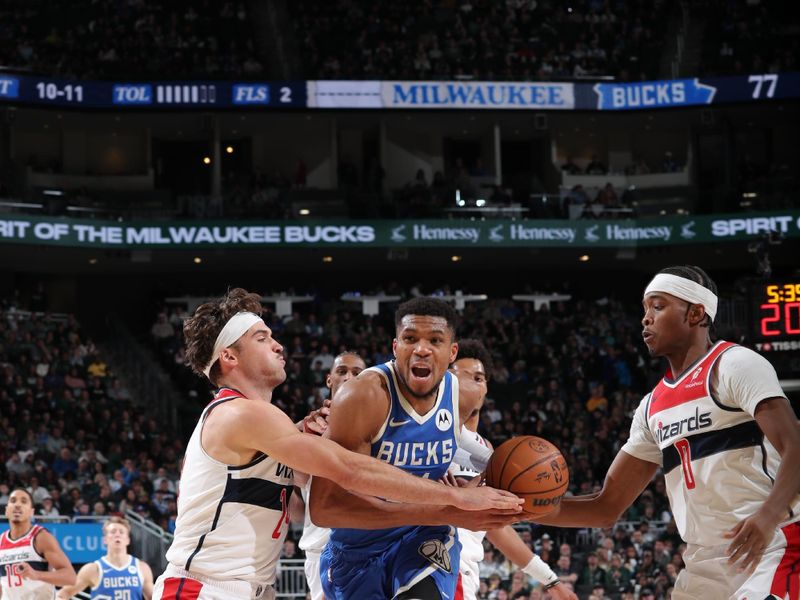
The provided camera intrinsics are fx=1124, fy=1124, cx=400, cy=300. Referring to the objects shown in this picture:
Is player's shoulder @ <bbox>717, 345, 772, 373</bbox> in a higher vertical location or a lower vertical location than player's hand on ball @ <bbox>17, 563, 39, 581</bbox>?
higher

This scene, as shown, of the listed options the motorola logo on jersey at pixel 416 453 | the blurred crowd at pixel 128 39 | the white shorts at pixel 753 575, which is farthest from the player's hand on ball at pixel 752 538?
the blurred crowd at pixel 128 39

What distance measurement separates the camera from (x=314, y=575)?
7039mm

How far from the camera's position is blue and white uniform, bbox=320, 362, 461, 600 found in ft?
18.6

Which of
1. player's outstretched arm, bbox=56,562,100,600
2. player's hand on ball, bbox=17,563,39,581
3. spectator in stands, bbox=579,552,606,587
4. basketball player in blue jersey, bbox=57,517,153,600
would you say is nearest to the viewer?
player's hand on ball, bbox=17,563,39,581

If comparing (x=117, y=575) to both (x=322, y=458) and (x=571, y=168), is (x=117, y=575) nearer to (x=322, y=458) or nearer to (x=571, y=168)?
(x=322, y=458)

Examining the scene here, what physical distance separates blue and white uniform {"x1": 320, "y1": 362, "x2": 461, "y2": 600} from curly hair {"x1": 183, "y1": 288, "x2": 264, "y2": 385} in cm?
79

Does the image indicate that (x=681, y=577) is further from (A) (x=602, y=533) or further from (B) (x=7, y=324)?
(B) (x=7, y=324)

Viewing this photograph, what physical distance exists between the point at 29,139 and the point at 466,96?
41.0 ft

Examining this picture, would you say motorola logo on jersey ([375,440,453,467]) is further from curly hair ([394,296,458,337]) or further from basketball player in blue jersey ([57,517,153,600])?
basketball player in blue jersey ([57,517,153,600])

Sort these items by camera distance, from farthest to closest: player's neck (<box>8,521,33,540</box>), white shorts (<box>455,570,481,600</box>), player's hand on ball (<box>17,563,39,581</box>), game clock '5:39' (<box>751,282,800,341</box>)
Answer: game clock '5:39' (<box>751,282,800,341</box>) → player's neck (<box>8,521,33,540</box>) → player's hand on ball (<box>17,563,39,581</box>) → white shorts (<box>455,570,481,600</box>)

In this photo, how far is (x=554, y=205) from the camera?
28766 millimetres

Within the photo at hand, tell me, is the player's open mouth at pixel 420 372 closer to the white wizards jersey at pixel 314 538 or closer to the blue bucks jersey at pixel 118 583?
the white wizards jersey at pixel 314 538

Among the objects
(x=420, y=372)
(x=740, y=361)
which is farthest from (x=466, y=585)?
(x=740, y=361)

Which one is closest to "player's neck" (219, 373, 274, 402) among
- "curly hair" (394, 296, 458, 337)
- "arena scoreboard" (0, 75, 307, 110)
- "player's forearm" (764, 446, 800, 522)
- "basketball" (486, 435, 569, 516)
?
"curly hair" (394, 296, 458, 337)
